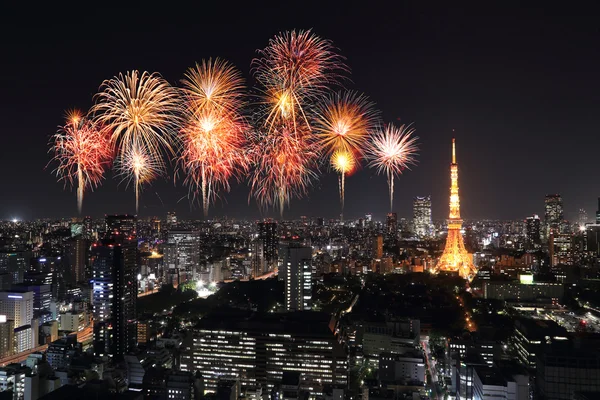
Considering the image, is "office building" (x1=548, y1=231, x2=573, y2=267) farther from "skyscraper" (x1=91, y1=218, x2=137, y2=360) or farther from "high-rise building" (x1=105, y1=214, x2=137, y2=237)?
"skyscraper" (x1=91, y1=218, x2=137, y2=360)

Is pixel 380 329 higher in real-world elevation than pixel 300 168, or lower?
lower

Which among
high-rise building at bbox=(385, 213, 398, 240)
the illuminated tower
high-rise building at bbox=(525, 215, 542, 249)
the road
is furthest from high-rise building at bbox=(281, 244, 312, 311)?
high-rise building at bbox=(525, 215, 542, 249)

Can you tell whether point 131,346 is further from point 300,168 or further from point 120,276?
point 300,168

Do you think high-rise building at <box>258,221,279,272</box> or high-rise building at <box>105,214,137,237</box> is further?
high-rise building at <box>258,221,279,272</box>

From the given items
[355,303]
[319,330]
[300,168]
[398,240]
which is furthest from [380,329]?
[398,240]

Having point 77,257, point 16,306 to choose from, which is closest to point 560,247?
point 77,257

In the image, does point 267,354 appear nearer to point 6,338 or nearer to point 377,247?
point 6,338

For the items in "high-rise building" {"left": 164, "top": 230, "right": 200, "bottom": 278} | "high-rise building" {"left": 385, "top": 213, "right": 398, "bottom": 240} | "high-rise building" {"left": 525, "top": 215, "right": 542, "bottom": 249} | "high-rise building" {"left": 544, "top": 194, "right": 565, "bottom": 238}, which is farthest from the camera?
"high-rise building" {"left": 544, "top": 194, "right": 565, "bottom": 238}
